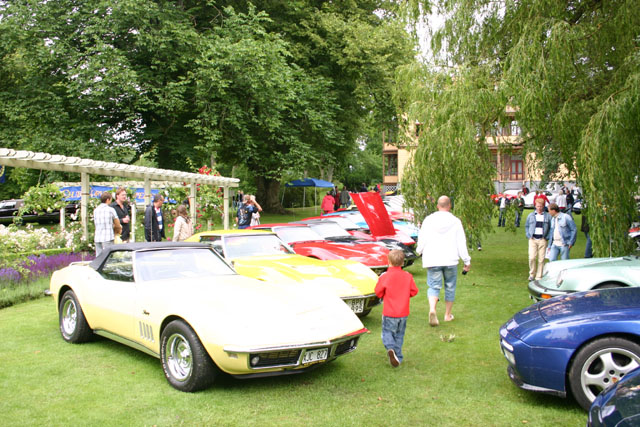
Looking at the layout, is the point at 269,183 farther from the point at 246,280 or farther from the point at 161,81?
the point at 246,280

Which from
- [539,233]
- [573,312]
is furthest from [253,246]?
[539,233]

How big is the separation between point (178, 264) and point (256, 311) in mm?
1590

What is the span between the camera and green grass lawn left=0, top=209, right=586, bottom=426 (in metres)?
4.24

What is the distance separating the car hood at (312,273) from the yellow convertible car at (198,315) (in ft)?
3.78

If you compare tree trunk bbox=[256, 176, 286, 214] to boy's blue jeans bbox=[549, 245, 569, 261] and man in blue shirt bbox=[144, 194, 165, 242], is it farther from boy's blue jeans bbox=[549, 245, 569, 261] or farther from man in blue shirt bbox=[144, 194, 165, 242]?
boy's blue jeans bbox=[549, 245, 569, 261]

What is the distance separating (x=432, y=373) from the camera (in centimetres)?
538

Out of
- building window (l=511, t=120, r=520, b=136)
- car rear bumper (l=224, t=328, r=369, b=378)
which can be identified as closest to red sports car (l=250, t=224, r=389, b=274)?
building window (l=511, t=120, r=520, b=136)

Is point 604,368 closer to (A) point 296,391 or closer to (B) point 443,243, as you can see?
(A) point 296,391

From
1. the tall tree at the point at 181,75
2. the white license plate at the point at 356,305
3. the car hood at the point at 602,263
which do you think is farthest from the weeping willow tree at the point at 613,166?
the tall tree at the point at 181,75

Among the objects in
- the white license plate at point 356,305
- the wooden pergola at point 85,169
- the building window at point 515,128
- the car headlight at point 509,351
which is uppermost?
the building window at point 515,128

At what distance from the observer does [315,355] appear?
15.9ft

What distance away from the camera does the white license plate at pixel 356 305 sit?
7289mm

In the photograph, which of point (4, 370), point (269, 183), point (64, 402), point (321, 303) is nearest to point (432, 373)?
point (321, 303)

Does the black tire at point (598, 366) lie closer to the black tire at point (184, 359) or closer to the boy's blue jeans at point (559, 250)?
the black tire at point (184, 359)
